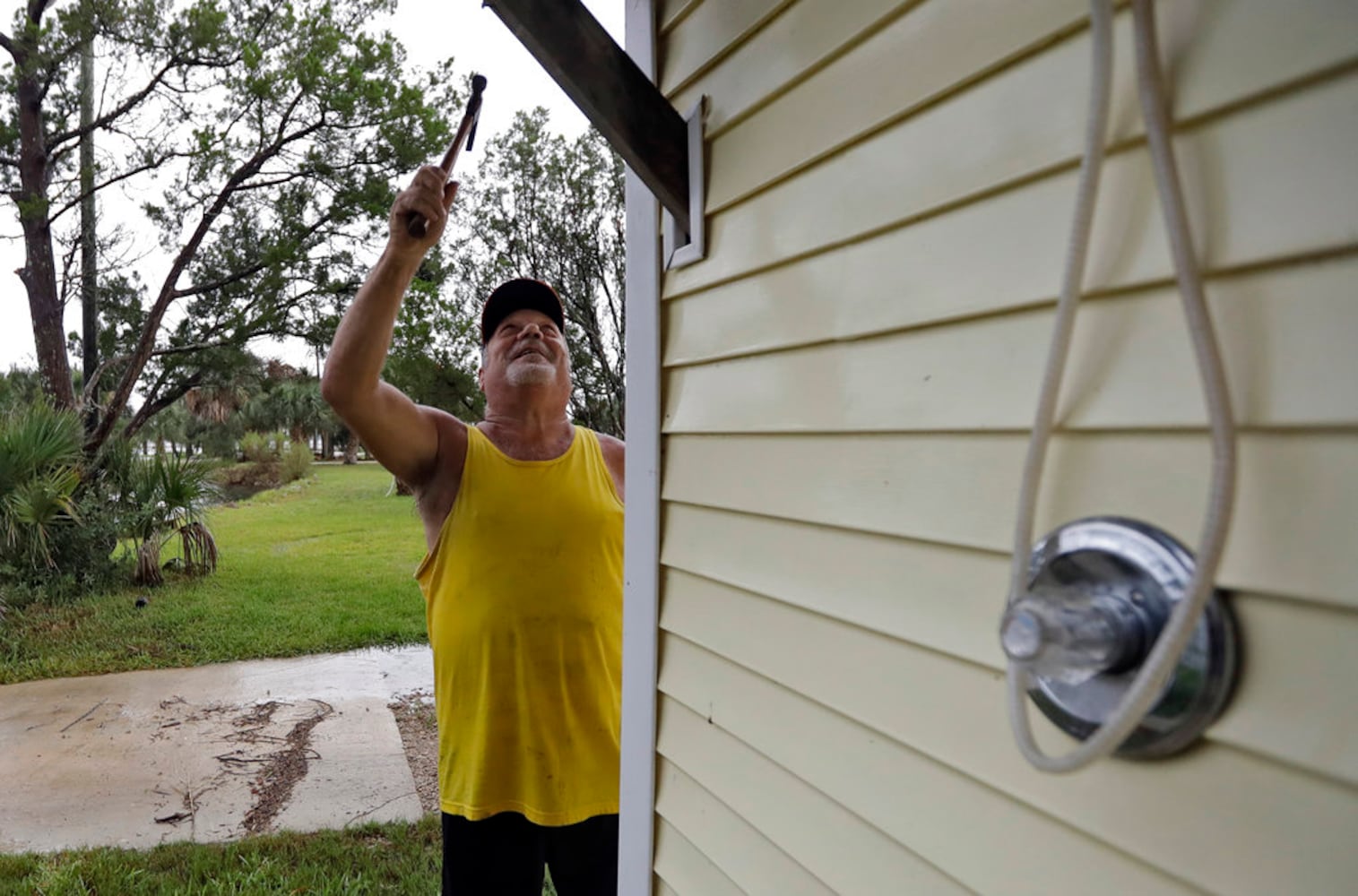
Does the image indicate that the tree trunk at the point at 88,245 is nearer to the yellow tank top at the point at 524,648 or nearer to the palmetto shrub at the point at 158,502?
the palmetto shrub at the point at 158,502

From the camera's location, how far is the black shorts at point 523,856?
6.78 ft

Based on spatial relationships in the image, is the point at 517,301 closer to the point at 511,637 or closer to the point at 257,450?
the point at 511,637

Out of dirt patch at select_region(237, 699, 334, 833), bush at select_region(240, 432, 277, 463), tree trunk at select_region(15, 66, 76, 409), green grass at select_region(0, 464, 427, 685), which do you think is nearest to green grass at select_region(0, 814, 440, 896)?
dirt patch at select_region(237, 699, 334, 833)

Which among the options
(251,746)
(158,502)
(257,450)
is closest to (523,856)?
(251,746)

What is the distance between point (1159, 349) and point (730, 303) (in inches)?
29.8

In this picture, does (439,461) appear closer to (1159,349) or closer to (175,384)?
(1159,349)

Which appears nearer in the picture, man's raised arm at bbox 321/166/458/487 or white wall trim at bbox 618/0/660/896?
white wall trim at bbox 618/0/660/896

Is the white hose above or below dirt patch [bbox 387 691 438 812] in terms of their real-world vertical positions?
above

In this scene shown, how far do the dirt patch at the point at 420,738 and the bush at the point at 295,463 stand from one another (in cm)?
1807

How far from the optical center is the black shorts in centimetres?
207

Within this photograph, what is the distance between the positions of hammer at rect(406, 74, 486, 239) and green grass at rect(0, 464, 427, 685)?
17.3ft

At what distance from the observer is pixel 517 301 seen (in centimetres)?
267

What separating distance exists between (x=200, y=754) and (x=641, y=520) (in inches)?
150

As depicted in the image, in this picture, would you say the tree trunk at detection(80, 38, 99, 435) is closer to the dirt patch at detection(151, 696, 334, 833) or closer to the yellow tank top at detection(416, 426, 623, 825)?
the dirt patch at detection(151, 696, 334, 833)
